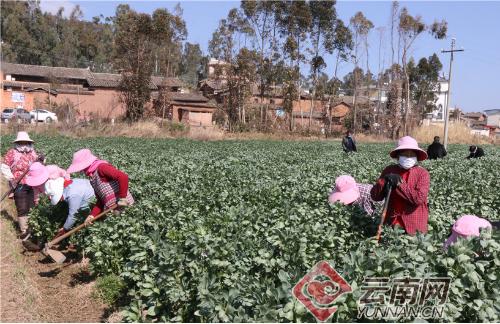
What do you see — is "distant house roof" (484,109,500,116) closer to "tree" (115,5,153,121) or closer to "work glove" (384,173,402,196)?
"tree" (115,5,153,121)

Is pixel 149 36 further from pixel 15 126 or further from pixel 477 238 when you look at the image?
pixel 477 238

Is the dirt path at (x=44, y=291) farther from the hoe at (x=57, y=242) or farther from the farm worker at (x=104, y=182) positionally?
the farm worker at (x=104, y=182)

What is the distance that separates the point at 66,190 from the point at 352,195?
3980 mm

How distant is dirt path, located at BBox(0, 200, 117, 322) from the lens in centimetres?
550

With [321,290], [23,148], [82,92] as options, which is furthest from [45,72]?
[321,290]

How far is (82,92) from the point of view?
166ft

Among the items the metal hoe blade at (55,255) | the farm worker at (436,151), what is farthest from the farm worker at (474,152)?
the metal hoe blade at (55,255)

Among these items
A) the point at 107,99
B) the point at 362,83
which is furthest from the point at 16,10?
the point at 362,83

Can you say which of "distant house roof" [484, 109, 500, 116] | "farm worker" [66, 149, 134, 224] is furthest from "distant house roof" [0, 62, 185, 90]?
"distant house roof" [484, 109, 500, 116]

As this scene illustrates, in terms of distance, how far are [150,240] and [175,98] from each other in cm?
4890

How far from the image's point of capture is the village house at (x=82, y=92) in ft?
154

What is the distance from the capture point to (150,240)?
4711mm

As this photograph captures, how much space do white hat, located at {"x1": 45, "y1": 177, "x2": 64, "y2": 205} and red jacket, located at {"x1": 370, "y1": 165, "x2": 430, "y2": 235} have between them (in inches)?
173

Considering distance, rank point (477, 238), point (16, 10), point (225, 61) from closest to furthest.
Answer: point (477, 238)
point (225, 61)
point (16, 10)
